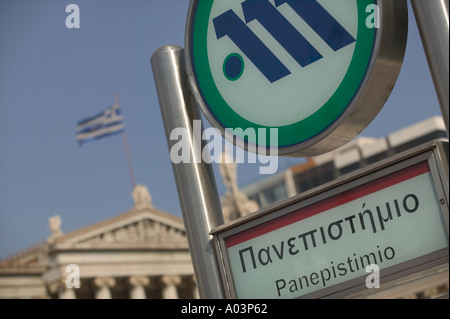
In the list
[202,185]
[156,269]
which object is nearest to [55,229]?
[156,269]

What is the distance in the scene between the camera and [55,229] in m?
49.7

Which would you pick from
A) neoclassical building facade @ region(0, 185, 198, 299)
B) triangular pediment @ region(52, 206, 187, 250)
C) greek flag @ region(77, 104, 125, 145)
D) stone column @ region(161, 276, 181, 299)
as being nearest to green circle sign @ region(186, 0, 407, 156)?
neoclassical building facade @ region(0, 185, 198, 299)

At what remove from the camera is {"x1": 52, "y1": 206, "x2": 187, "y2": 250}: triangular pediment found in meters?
50.5

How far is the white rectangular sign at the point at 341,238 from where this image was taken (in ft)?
8.74

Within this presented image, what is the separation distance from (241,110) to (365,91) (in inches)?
21.6

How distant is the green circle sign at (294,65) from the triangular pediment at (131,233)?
152 feet

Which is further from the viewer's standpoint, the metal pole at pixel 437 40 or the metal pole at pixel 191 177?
the metal pole at pixel 191 177

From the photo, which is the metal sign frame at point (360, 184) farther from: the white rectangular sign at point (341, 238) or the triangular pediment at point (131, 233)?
the triangular pediment at point (131, 233)

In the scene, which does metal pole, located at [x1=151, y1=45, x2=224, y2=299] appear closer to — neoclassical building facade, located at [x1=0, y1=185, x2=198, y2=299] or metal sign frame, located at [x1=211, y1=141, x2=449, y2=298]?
metal sign frame, located at [x1=211, y1=141, x2=449, y2=298]

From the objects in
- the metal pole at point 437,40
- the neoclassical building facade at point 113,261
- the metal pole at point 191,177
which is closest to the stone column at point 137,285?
the neoclassical building facade at point 113,261

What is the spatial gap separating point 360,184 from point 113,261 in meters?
50.0

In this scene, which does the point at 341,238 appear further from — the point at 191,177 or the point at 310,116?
the point at 191,177

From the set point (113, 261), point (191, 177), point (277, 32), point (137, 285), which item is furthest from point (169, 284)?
point (277, 32)

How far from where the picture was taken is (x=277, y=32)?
10.1ft
